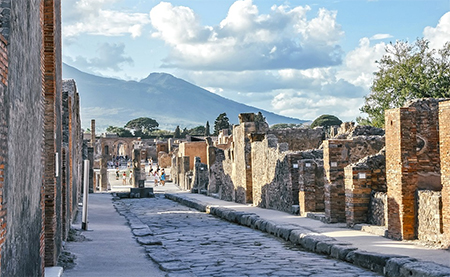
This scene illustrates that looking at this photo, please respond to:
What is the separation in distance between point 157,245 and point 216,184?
18.2 metres

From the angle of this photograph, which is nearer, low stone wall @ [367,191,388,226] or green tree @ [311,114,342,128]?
low stone wall @ [367,191,388,226]

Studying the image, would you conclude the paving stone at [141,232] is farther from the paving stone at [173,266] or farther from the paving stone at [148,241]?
the paving stone at [173,266]

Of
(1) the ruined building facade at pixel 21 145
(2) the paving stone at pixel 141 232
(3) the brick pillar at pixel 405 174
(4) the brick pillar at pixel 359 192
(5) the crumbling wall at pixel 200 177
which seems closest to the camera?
(1) the ruined building facade at pixel 21 145

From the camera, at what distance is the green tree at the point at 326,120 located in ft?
359

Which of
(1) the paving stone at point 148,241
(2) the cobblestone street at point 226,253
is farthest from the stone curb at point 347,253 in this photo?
(1) the paving stone at point 148,241

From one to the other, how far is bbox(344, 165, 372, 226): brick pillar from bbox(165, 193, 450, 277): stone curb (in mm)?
1125

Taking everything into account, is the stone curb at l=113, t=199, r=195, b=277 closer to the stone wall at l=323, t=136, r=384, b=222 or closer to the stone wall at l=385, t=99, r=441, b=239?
the stone wall at l=385, t=99, r=441, b=239

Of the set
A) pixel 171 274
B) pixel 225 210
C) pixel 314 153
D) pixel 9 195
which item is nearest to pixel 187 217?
pixel 225 210

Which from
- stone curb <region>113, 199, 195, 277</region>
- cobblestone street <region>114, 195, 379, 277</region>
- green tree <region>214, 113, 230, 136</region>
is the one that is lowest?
cobblestone street <region>114, 195, 379, 277</region>

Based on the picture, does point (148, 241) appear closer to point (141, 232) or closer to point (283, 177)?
point (141, 232)

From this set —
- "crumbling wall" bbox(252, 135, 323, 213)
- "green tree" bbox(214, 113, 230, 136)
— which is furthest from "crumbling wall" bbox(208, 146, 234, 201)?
"green tree" bbox(214, 113, 230, 136)

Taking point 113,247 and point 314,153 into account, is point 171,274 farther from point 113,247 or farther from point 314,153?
point 314,153

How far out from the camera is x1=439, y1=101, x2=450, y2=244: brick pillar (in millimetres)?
9695

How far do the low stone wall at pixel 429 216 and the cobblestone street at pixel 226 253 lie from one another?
1.58 m
